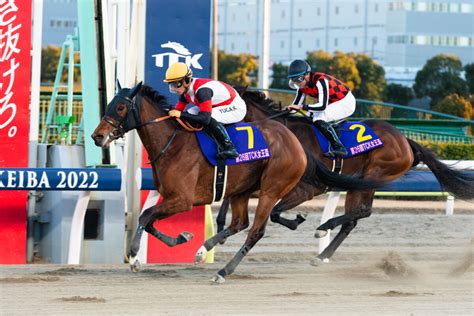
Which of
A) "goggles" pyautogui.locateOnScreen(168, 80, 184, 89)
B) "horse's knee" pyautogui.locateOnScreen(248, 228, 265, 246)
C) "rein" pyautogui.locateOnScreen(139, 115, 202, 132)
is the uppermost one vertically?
"goggles" pyautogui.locateOnScreen(168, 80, 184, 89)

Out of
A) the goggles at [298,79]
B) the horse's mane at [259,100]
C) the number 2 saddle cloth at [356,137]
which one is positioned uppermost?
the goggles at [298,79]

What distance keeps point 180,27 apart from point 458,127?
57.3ft

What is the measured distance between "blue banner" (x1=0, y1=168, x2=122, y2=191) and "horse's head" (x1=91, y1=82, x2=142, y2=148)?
1133mm

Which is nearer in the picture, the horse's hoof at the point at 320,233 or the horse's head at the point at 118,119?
the horse's head at the point at 118,119

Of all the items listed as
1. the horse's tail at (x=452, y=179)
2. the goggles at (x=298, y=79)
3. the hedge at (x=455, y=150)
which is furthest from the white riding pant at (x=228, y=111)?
the hedge at (x=455, y=150)

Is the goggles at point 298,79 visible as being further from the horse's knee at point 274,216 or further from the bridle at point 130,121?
the bridle at point 130,121

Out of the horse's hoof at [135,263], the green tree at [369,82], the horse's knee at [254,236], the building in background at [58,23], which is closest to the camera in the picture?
the horse's hoof at [135,263]

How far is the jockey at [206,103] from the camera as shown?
8.04 metres

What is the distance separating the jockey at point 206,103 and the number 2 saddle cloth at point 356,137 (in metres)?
1.40

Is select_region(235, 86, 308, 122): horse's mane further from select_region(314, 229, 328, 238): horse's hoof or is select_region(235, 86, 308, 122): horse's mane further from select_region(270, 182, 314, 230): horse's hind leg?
select_region(314, 229, 328, 238): horse's hoof

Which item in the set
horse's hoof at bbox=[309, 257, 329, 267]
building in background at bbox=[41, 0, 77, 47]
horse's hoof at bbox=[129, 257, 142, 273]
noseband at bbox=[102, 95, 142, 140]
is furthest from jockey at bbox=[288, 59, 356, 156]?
building in background at bbox=[41, 0, 77, 47]

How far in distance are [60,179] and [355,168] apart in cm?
278

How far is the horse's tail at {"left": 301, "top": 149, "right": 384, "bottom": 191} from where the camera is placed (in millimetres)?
8922

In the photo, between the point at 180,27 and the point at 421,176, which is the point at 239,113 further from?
the point at 421,176
